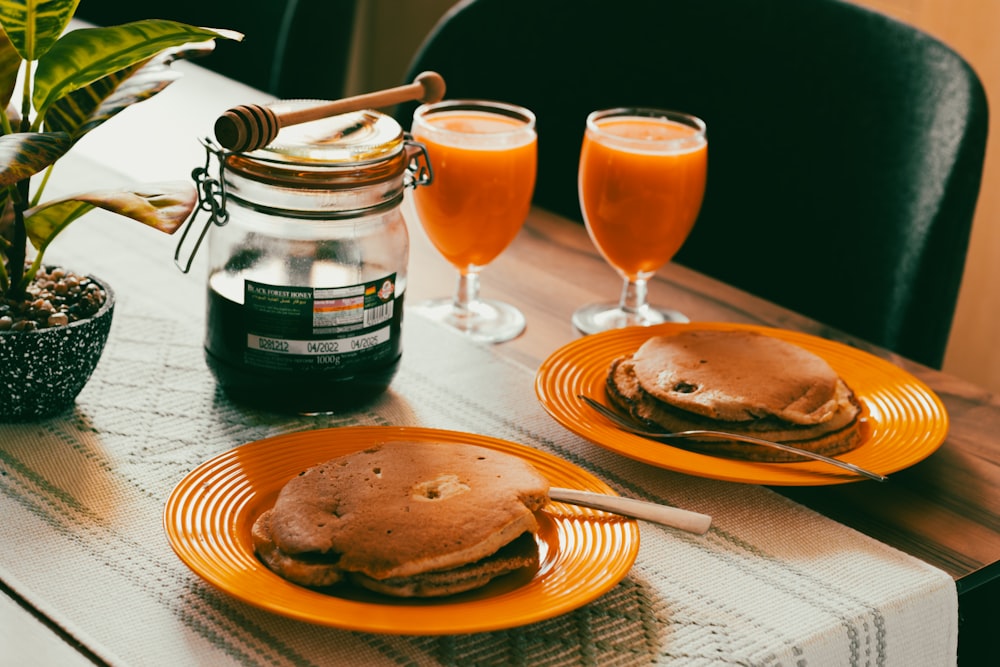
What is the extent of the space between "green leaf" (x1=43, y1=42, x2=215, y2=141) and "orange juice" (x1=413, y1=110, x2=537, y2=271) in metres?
0.28

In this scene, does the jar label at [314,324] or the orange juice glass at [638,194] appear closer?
the jar label at [314,324]

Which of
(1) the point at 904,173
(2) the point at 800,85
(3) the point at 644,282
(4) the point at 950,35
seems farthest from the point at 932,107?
(4) the point at 950,35

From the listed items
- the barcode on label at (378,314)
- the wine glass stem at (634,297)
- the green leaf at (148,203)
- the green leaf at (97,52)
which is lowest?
the wine glass stem at (634,297)

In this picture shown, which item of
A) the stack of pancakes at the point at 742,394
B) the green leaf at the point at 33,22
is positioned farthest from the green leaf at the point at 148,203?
the stack of pancakes at the point at 742,394

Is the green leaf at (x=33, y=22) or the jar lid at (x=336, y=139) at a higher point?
the green leaf at (x=33, y=22)

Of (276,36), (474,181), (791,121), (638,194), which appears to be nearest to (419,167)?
(474,181)

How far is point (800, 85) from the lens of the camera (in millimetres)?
1424

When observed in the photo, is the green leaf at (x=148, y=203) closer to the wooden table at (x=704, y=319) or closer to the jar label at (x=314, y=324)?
the jar label at (x=314, y=324)

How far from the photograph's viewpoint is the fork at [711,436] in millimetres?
774

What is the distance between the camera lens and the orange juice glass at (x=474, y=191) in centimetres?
105

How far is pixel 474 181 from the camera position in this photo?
3.45 feet

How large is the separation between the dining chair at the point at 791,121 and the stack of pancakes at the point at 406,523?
762mm

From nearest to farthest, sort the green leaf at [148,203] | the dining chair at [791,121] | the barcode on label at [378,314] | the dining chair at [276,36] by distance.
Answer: the green leaf at [148,203], the barcode on label at [378,314], the dining chair at [791,121], the dining chair at [276,36]

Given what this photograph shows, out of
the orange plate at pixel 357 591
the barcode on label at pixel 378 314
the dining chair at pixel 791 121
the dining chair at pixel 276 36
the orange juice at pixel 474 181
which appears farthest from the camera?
the dining chair at pixel 276 36
